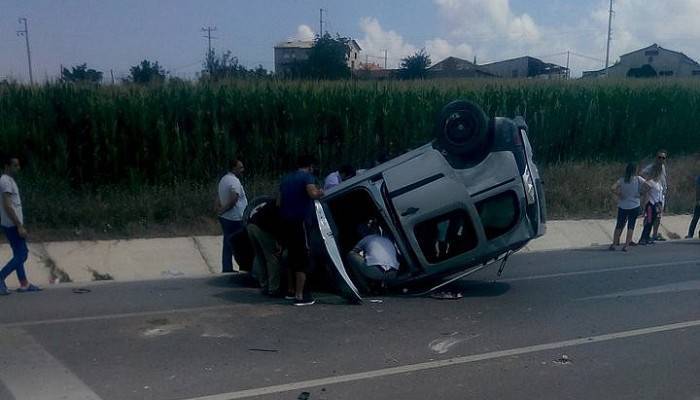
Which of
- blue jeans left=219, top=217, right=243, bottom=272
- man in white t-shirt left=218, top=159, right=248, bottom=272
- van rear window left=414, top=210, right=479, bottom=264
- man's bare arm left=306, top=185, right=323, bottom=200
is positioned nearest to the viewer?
man's bare arm left=306, top=185, right=323, bottom=200

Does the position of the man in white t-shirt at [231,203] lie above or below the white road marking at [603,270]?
above

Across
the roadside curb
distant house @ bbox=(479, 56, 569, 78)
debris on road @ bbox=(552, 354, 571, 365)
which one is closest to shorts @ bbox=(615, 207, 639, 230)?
the roadside curb

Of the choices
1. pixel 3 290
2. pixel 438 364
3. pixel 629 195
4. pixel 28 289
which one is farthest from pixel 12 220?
pixel 629 195

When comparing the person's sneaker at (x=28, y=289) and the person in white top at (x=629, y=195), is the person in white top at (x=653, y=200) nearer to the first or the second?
the person in white top at (x=629, y=195)

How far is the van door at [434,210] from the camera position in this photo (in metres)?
9.51

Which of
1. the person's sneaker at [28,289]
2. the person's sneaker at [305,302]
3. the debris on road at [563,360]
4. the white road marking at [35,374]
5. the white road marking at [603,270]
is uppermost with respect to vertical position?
the white road marking at [35,374]

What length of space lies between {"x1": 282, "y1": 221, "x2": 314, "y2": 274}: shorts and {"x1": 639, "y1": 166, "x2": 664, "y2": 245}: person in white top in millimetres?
8691

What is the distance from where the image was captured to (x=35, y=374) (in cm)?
654

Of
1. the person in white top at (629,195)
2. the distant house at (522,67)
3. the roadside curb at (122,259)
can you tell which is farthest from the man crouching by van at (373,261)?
the distant house at (522,67)

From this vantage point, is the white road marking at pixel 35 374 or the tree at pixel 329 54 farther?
the tree at pixel 329 54

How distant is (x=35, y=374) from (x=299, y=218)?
11.6 feet

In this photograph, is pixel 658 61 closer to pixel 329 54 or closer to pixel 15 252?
pixel 329 54

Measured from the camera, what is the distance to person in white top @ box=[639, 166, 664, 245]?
15.3m

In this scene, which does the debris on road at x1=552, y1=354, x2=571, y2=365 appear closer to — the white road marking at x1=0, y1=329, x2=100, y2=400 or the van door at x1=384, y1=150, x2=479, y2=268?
the van door at x1=384, y1=150, x2=479, y2=268
